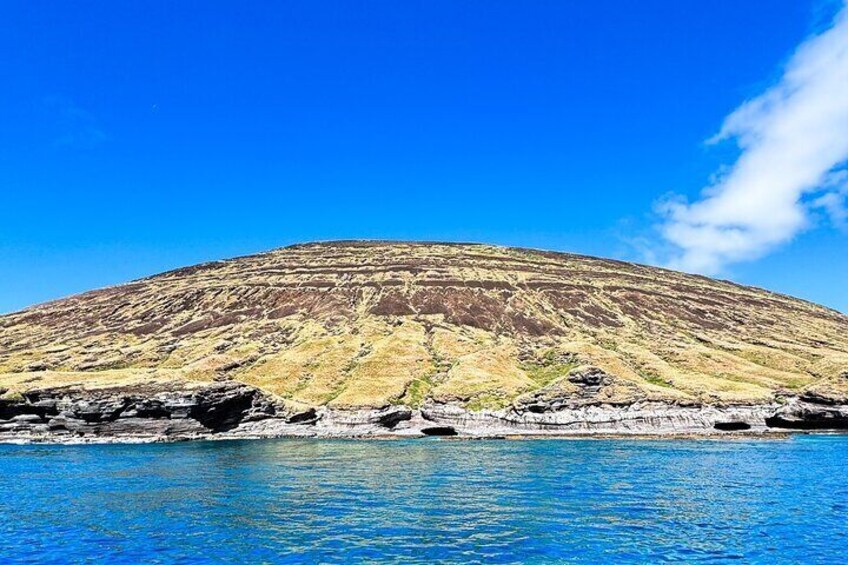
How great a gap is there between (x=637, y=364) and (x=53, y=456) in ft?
380

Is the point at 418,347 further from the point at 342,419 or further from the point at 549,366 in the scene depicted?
the point at 342,419

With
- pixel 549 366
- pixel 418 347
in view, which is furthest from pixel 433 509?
pixel 418 347

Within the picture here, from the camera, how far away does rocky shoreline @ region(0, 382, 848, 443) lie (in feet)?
346

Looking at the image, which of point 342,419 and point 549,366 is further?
point 549,366

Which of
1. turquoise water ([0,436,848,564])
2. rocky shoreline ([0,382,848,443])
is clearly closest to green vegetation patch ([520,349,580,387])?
rocky shoreline ([0,382,848,443])

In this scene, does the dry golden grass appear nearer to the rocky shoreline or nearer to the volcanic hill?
the volcanic hill

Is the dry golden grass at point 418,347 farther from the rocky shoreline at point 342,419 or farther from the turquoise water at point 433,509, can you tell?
the turquoise water at point 433,509

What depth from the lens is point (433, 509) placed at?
118ft

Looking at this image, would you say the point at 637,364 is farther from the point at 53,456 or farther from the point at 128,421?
the point at 53,456

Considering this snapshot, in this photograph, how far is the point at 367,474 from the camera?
174 feet

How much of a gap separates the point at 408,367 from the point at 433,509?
9942 centimetres

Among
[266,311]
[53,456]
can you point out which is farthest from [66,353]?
[53,456]

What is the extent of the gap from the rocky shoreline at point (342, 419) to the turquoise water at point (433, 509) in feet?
122

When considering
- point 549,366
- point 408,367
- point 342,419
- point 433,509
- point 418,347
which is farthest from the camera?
point 418,347
